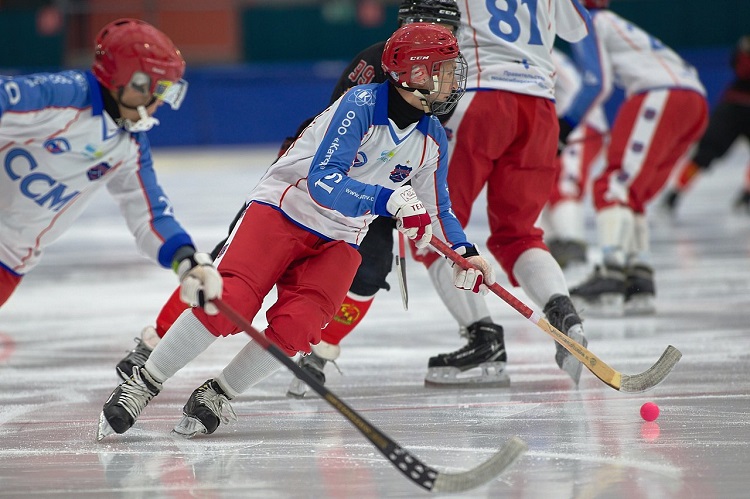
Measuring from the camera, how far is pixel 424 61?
11.4ft

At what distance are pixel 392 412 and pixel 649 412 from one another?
796mm

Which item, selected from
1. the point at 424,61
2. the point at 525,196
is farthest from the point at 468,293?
the point at 424,61

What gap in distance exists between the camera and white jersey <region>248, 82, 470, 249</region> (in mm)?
3342

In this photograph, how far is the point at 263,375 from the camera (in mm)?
3432

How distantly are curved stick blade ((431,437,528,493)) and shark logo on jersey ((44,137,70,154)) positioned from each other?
1740 millimetres

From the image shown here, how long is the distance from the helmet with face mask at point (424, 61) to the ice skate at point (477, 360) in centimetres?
99

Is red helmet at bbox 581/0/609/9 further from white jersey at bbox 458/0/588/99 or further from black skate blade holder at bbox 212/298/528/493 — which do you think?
black skate blade holder at bbox 212/298/528/493

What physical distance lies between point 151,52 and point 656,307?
3.09 m

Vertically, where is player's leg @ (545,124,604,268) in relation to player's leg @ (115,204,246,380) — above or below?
below

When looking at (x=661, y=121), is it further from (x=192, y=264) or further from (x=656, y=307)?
(x=192, y=264)

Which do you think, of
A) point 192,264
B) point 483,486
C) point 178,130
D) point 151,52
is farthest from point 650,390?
point 178,130

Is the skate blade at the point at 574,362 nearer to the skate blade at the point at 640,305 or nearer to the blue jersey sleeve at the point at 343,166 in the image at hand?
the blue jersey sleeve at the point at 343,166

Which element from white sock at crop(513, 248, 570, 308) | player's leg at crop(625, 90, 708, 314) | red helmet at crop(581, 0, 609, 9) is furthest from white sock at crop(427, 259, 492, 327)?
red helmet at crop(581, 0, 609, 9)

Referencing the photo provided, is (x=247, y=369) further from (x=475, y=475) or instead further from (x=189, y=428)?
(x=475, y=475)
